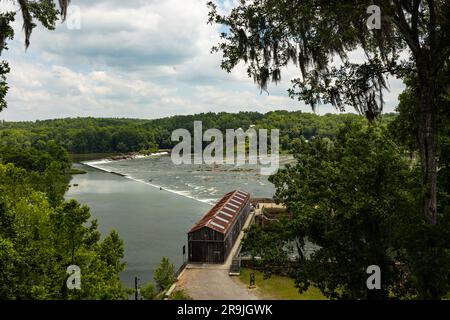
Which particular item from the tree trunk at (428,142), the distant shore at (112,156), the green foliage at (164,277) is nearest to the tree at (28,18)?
the tree trunk at (428,142)

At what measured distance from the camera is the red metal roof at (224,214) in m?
40.0

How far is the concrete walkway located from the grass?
806 millimetres

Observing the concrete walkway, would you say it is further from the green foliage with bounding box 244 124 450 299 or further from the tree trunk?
the tree trunk

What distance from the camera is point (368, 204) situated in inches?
606

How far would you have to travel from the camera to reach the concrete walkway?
29567mm

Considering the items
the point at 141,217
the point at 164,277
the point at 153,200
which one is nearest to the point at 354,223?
the point at 164,277

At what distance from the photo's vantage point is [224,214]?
45500 mm

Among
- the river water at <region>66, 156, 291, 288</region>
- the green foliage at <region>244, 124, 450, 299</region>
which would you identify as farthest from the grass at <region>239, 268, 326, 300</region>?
the green foliage at <region>244, 124, 450, 299</region>

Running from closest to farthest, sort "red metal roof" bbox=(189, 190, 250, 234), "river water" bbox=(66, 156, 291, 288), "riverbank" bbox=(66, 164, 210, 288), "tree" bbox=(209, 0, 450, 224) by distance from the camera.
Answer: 1. "tree" bbox=(209, 0, 450, 224)
2. "red metal roof" bbox=(189, 190, 250, 234)
3. "riverbank" bbox=(66, 164, 210, 288)
4. "river water" bbox=(66, 156, 291, 288)

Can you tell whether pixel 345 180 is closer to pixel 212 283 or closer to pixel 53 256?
pixel 53 256

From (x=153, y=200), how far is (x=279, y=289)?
4241cm

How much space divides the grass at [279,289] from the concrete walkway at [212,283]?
81 centimetres

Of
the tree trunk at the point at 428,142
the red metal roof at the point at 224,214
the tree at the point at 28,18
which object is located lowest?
the red metal roof at the point at 224,214

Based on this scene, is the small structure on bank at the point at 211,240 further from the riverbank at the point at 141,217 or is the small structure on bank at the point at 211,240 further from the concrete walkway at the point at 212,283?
the riverbank at the point at 141,217
